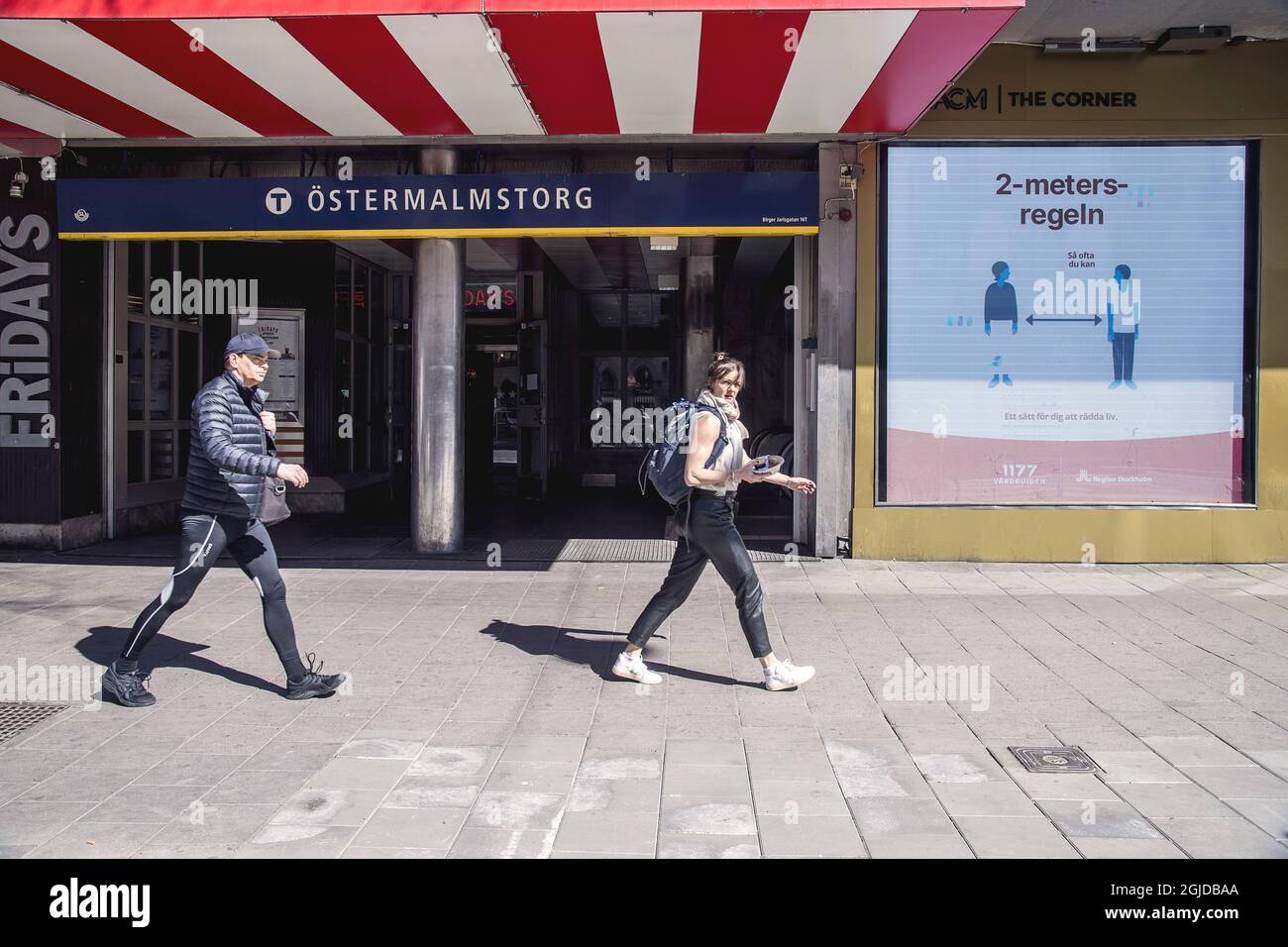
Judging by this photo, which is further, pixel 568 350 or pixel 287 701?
pixel 568 350

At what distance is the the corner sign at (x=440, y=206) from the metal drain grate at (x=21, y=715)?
203 inches

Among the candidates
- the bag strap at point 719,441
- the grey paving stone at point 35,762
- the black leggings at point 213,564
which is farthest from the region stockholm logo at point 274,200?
the grey paving stone at point 35,762

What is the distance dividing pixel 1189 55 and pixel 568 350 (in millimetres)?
9655

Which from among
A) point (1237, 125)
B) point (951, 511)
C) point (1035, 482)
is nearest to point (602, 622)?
point (951, 511)

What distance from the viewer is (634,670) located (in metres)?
5.47

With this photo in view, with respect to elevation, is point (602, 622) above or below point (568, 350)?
below

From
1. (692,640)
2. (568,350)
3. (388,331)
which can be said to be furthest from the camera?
(568,350)

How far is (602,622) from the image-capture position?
6938 millimetres

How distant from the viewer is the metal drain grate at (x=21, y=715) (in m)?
4.69

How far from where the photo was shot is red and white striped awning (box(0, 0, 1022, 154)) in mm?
6203

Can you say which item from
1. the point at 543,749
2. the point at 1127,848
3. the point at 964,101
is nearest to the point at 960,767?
the point at 1127,848

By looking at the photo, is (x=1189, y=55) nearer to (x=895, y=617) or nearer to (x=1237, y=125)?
(x=1237, y=125)

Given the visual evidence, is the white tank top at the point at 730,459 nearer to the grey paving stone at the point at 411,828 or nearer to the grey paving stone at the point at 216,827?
the grey paving stone at the point at 411,828

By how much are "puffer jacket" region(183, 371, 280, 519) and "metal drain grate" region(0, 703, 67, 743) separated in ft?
3.76
